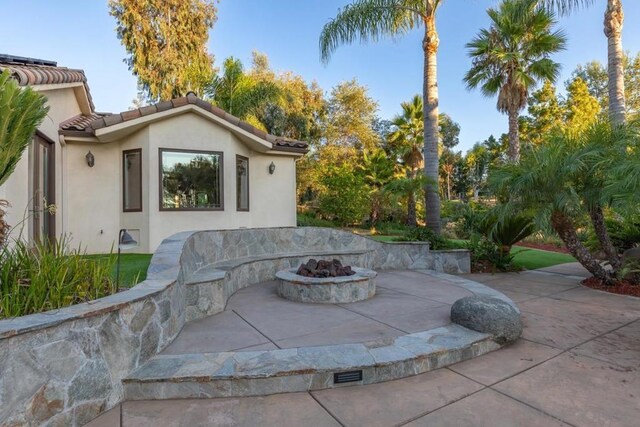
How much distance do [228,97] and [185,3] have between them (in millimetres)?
9894

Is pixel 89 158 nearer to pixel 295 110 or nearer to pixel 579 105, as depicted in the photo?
pixel 295 110

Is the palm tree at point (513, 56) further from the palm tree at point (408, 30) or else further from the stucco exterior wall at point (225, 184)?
the stucco exterior wall at point (225, 184)

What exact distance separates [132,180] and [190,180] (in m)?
1.53

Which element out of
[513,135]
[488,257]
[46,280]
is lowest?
[488,257]

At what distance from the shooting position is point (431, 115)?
1035 centimetres

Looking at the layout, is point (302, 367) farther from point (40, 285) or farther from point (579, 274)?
point (579, 274)

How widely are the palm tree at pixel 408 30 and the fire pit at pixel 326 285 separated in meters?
4.88

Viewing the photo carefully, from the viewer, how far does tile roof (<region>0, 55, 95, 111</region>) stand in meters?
5.37

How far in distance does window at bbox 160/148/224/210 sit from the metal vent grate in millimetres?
7369

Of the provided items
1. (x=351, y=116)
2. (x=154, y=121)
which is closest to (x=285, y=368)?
(x=154, y=121)

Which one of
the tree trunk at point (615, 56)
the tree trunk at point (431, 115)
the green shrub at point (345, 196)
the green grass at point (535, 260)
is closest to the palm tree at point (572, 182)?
the green grass at point (535, 260)

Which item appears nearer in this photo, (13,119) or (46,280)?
(13,119)

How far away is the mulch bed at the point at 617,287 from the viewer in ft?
22.3

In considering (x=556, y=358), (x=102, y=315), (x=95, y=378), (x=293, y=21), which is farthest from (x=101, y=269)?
(x=293, y=21)
